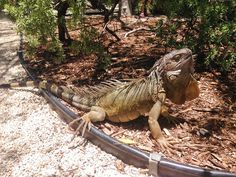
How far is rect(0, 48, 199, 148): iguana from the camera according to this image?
3.82 meters

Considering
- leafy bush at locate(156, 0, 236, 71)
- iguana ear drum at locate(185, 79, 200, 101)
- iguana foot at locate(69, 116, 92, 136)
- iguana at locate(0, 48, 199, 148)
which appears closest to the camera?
iguana at locate(0, 48, 199, 148)

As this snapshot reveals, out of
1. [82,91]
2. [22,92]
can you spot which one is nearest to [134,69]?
[82,91]

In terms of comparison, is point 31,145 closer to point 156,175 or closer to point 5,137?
point 5,137

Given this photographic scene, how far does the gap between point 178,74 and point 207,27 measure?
129cm

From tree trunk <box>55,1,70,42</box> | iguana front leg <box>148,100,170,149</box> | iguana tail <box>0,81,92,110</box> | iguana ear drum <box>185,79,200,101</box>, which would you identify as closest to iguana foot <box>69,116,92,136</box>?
iguana tail <box>0,81,92,110</box>

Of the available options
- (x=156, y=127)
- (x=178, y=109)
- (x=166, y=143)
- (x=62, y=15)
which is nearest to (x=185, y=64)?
(x=156, y=127)

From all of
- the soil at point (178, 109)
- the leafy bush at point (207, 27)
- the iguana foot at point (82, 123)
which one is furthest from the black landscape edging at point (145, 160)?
the leafy bush at point (207, 27)

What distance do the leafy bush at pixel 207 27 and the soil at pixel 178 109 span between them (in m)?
0.42

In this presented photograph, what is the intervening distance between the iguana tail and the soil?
147mm

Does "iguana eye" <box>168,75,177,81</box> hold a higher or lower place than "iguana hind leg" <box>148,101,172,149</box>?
higher

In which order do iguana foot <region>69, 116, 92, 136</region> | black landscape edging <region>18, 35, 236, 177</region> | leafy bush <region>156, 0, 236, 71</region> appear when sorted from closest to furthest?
black landscape edging <region>18, 35, 236, 177</region>
iguana foot <region>69, 116, 92, 136</region>
leafy bush <region>156, 0, 236, 71</region>

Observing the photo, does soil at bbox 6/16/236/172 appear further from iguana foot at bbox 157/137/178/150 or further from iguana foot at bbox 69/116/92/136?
iguana foot at bbox 69/116/92/136

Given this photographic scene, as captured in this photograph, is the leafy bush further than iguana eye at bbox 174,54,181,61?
Yes

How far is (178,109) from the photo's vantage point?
15.0 ft
